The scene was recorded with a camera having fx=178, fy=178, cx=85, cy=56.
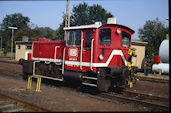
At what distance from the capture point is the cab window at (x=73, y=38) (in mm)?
9117

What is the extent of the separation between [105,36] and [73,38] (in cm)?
173

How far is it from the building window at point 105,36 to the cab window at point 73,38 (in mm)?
1180

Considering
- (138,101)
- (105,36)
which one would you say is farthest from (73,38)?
(138,101)

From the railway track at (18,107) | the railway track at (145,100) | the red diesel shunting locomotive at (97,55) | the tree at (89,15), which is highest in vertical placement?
the tree at (89,15)

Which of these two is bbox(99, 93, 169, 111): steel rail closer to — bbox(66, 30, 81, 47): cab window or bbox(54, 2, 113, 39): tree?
bbox(66, 30, 81, 47): cab window

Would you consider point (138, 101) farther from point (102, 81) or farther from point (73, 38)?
point (73, 38)

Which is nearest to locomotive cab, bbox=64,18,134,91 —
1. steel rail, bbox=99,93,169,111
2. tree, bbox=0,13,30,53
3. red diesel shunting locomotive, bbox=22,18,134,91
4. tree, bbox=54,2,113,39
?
red diesel shunting locomotive, bbox=22,18,134,91

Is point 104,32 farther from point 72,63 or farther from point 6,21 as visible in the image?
point 6,21

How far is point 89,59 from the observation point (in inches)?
338

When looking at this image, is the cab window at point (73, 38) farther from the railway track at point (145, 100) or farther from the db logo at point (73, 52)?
the railway track at point (145, 100)

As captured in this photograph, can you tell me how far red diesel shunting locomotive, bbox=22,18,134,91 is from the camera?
8414mm

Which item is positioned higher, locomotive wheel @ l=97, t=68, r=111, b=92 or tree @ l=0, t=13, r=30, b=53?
tree @ l=0, t=13, r=30, b=53

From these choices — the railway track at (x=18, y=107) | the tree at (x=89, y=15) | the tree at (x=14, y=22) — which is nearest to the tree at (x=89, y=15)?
the tree at (x=89, y=15)

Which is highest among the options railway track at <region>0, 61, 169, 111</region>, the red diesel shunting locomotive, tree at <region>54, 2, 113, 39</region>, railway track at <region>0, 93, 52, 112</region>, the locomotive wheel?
tree at <region>54, 2, 113, 39</region>
